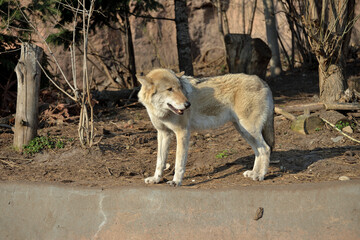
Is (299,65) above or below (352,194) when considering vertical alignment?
above

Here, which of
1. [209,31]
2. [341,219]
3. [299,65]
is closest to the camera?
[341,219]

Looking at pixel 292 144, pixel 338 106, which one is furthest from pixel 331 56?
pixel 292 144

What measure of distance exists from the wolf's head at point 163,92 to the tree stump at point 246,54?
6171 millimetres

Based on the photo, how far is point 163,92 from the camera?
17.1ft

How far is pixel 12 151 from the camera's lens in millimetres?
7117

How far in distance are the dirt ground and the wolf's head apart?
100 centimetres

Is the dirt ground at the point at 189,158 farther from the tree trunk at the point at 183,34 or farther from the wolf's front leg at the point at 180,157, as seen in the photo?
the tree trunk at the point at 183,34

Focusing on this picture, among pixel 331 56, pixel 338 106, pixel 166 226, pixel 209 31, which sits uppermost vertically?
pixel 209 31

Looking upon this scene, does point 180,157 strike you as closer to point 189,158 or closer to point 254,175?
point 254,175

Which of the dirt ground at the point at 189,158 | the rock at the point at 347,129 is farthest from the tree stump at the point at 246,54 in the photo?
the rock at the point at 347,129

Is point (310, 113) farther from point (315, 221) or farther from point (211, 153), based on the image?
point (315, 221)

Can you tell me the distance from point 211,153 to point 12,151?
3416 mm

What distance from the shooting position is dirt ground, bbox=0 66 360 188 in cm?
580

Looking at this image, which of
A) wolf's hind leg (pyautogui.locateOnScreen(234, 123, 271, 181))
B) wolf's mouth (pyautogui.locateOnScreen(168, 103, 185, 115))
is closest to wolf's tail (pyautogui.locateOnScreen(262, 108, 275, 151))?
wolf's hind leg (pyautogui.locateOnScreen(234, 123, 271, 181))
